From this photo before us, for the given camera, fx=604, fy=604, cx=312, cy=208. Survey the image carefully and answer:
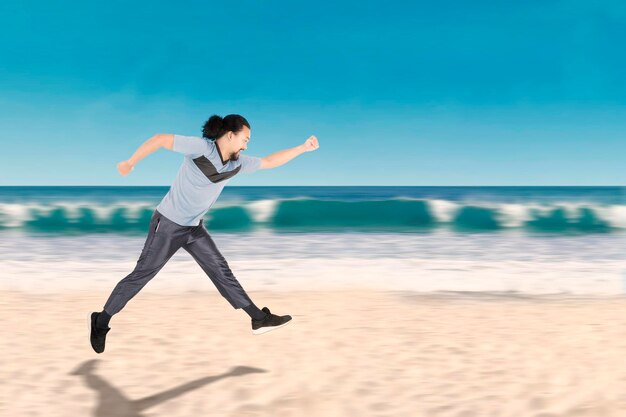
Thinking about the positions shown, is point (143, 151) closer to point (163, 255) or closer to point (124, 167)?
point (124, 167)

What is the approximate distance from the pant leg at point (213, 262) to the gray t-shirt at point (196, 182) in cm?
17

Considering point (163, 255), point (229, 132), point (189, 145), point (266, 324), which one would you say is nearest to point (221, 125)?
point (229, 132)

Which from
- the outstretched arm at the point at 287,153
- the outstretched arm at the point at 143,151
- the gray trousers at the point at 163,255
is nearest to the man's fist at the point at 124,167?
the outstretched arm at the point at 143,151

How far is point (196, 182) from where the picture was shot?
4.20 meters

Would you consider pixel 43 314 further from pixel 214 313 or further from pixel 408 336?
pixel 408 336

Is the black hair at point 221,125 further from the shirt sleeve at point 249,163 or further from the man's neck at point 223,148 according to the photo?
the shirt sleeve at point 249,163

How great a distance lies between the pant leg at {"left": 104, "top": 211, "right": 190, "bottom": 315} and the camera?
4.29m

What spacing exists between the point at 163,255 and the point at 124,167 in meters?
0.77

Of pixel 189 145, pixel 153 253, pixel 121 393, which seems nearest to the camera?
pixel 121 393

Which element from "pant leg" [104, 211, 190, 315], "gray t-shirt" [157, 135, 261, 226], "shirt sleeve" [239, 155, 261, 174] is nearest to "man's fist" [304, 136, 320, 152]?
"shirt sleeve" [239, 155, 261, 174]

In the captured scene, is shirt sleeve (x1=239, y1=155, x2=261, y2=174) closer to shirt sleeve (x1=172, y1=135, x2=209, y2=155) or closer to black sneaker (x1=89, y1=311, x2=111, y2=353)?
shirt sleeve (x1=172, y1=135, x2=209, y2=155)

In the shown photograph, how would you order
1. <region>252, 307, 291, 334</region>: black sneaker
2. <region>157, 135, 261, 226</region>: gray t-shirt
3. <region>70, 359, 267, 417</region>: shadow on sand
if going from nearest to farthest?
<region>70, 359, 267, 417</region>: shadow on sand → <region>157, 135, 261, 226</region>: gray t-shirt → <region>252, 307, 291, 334</region>: black sneaker

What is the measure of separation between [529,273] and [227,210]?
25.1m

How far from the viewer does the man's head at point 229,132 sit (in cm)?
424
